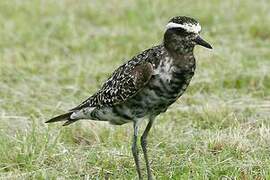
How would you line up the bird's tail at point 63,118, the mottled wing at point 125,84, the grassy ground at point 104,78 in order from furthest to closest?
1. the bird's tail at point 63,118
2. the grassy ground at point 104,78
3. the mottled wing at point 125,84

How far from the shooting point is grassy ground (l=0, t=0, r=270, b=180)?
662cm

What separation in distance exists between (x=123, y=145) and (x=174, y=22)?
1429mm

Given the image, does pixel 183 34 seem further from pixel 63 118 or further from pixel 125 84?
pixel 63 118

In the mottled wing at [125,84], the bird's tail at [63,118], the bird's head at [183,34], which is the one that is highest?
the bird's head at [183,34]

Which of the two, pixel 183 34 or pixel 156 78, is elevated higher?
pixel 183 34

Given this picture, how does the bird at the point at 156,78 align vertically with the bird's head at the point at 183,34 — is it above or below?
below

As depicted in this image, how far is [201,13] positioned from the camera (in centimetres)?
1187

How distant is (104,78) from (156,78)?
368cm

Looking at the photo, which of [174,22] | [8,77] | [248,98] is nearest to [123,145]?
[174,22]

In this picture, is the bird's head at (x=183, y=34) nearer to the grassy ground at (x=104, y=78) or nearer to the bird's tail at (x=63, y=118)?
the grassy ground at (x=104, y=78)

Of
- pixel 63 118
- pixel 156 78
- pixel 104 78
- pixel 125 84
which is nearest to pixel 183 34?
pixel 156 78

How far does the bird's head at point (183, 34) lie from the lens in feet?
19.4

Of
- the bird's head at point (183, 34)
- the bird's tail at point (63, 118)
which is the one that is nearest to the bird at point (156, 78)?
the bird's head at point (183, 34)

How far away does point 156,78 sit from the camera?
598 cm
